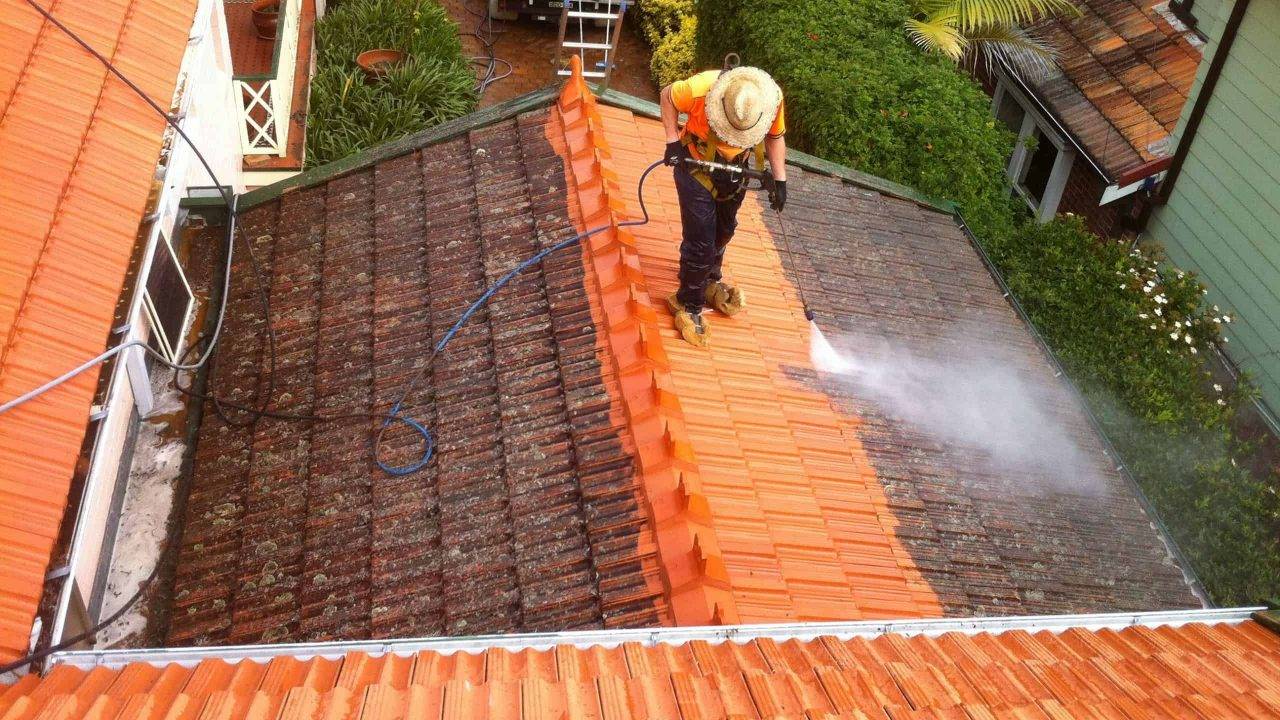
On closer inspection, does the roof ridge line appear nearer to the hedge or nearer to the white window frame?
the hedge

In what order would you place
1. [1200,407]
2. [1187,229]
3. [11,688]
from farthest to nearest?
[1187,229]
[1200,407]
[11,688]

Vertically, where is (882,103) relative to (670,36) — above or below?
above

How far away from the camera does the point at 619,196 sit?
7125 mm

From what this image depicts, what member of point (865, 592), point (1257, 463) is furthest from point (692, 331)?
point (1257, 463)

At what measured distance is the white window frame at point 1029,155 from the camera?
49.4 ft

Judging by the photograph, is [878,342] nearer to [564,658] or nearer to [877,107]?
[564,658]

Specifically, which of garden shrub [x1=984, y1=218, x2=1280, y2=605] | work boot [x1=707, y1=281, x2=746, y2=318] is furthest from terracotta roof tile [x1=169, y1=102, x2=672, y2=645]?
garden shrub [x1=984, y1=218, x2=1280, y2=605]

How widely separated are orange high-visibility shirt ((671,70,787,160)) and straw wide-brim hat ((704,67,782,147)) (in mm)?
132

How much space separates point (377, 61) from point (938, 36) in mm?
8386

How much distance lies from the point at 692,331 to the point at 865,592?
1.98 metres

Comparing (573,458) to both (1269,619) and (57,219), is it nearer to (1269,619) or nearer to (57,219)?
(57,219)

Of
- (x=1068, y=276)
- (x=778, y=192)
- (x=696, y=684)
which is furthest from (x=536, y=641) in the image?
(x=1068, y=276)

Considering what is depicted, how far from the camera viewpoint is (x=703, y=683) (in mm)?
Result: 3902

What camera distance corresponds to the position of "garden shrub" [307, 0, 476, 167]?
1388 cm
